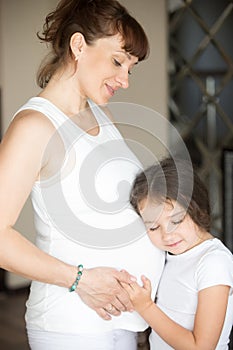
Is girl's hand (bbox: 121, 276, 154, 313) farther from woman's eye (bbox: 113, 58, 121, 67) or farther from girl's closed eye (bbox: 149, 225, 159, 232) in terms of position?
woman's eye (bbox: 113, 58, 121, 67)

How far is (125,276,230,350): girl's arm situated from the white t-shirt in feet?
0.08

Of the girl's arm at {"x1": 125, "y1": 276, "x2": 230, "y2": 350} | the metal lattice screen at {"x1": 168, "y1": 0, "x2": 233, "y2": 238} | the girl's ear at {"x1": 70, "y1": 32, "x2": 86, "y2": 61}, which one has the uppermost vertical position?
the girl's ear at {"x1": 70, "y1": 32, "x2": 86, "y2": 61}

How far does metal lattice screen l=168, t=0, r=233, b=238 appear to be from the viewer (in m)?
3.08

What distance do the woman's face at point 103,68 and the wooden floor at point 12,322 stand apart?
1908 mm

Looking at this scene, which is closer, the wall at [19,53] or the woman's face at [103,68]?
the woman's face at [103,68]

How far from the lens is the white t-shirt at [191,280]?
1.24 meters

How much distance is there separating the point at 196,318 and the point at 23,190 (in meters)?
0.41

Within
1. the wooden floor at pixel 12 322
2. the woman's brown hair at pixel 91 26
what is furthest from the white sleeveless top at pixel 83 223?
the wooden floor at pixel 12 322

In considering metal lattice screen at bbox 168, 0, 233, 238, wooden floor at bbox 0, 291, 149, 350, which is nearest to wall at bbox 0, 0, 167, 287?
wooden floor at bbox 0, 291, 149, 350

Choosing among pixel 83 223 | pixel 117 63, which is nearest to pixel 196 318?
pixel 83 223

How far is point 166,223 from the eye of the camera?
1.27 meters

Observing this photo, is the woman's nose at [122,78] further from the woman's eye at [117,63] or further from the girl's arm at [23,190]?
the girl's arm at [23,190]

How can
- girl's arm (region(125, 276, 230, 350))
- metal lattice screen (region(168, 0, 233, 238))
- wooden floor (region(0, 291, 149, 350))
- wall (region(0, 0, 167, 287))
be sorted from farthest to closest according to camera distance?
wall (region(0, 0, 167, 287)) → metal lattice screen (region(168, 0, 233, 238)) → wooden floor (region(0, 291, 149, 350)) → girl's arm (region(125, 276, 230, 350))

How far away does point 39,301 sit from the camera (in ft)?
4.11
